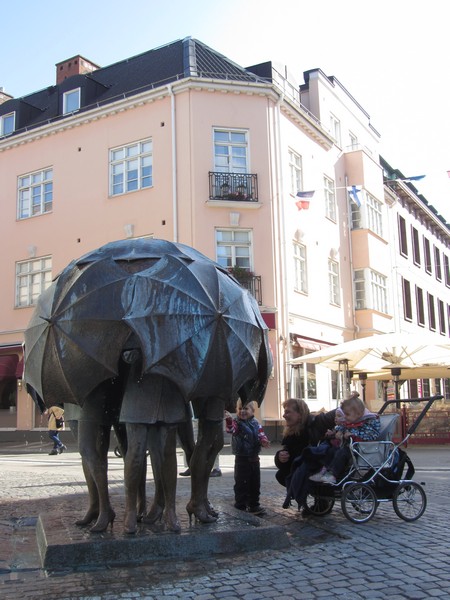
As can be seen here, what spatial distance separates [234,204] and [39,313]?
58.8ft

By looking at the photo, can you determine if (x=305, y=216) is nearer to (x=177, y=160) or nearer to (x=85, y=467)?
(x=177, y=160)

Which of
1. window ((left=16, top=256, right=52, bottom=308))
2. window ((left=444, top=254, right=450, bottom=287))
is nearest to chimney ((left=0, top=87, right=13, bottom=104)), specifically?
window ((left=16, top=256, right=52, bottom=308))

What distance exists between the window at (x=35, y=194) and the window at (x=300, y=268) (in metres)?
9.78

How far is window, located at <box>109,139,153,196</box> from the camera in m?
24.7

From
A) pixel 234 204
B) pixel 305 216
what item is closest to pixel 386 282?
pixel 305 216

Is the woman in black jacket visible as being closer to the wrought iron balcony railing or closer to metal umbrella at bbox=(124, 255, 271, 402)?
metal umbrella at bbox=(124, 255, 271, 402)

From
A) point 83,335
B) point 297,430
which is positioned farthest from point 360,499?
point 83,335

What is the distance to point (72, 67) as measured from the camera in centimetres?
3095

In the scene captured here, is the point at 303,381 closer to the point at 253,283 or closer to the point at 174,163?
the point at 253,283

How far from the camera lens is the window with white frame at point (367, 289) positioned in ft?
97.1

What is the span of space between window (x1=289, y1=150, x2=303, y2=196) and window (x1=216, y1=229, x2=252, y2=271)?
331cm

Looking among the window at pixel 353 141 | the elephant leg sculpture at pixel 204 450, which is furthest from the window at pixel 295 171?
the elephant leg sculpture at pixel 204 450

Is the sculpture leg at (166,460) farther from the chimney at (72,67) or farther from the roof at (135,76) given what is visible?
the chimney at (72,67)

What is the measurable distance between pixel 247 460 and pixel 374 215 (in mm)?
25446
